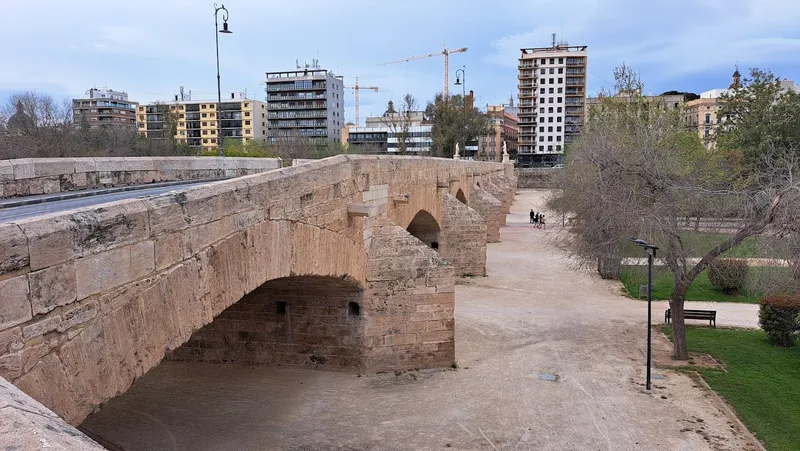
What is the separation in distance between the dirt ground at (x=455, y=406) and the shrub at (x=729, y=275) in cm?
392

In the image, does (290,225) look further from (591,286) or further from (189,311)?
(591,286)

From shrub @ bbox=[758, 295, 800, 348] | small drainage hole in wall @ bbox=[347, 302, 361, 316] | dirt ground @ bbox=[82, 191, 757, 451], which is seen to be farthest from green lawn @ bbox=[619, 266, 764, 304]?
small drainage hole in wall @ bbox=[347, 302, 361, 316]

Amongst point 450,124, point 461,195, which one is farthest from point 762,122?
point 450,124

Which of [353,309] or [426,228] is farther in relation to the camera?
[426,228]

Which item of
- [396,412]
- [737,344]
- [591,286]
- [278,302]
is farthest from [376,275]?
[591,286]

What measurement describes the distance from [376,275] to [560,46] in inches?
3272

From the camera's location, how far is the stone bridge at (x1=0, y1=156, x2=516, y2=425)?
12.8ft

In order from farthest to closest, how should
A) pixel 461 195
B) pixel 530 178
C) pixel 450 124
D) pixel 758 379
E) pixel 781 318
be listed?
pixel 530 178
pixel 450 124
pixel 461 195
pixel 781 318
pixel 758 379

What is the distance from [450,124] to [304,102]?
3554 centimetres

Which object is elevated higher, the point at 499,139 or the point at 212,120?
the point at 212,120

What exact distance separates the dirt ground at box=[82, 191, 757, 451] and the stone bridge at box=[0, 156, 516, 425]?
25.4 inches

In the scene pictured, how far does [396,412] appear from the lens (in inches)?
362

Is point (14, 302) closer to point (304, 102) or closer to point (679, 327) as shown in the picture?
point (679, 327)

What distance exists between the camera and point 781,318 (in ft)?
42.2
